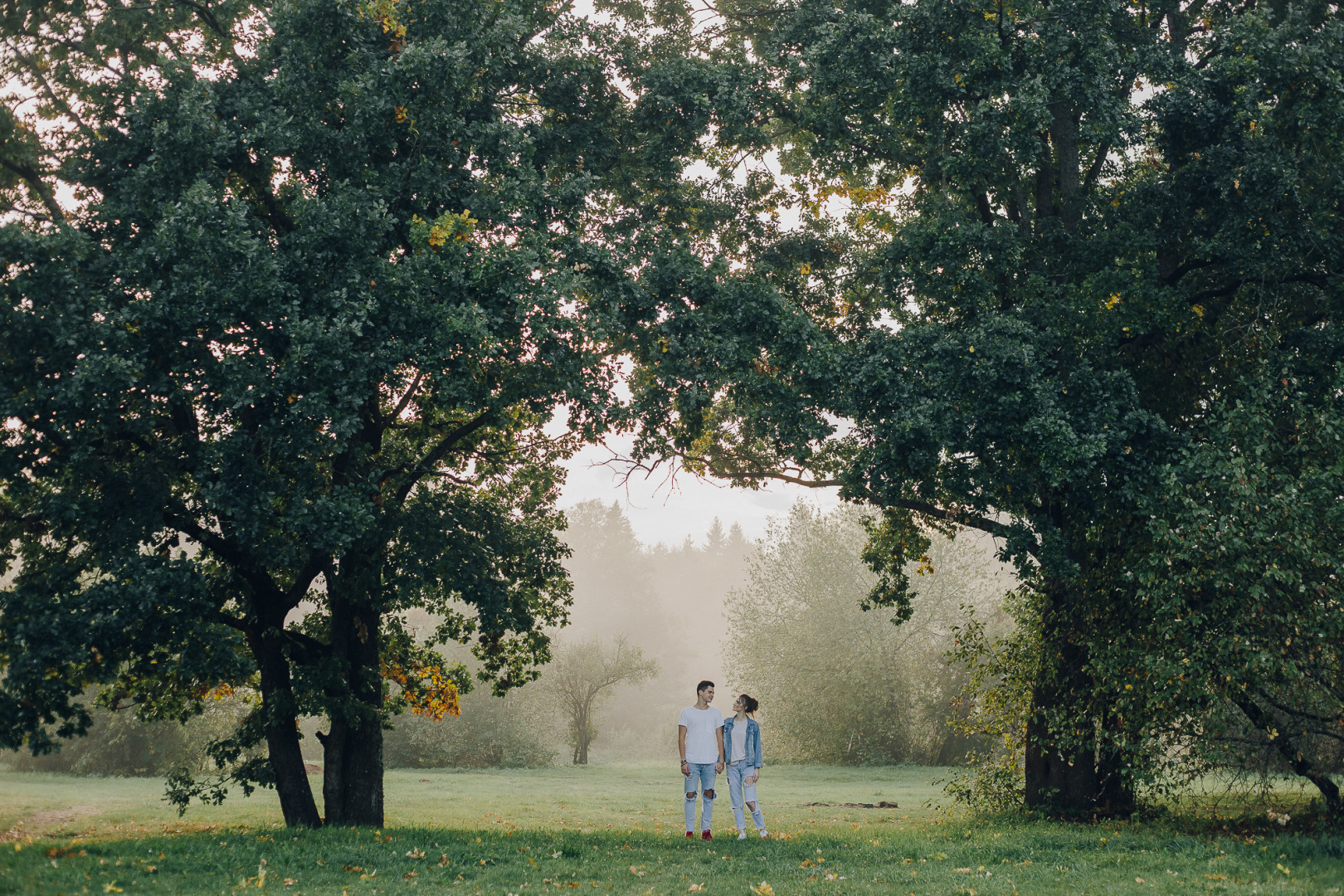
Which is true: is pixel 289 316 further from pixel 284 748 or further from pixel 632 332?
pixel 284 748

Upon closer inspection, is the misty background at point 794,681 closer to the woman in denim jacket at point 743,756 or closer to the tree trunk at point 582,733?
the tree trunk at point 582,733

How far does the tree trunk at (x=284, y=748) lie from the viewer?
563 inches

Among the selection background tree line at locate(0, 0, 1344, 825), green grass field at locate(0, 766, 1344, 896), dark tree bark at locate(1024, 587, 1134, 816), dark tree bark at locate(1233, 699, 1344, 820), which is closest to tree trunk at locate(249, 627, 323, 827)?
background tree line at locate(0, 0, 1344, 825)

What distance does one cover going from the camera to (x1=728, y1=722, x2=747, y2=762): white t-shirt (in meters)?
12.3

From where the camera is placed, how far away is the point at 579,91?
49.9ft

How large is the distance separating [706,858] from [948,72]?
12.8 metres

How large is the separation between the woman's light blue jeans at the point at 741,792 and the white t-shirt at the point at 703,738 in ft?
1.50

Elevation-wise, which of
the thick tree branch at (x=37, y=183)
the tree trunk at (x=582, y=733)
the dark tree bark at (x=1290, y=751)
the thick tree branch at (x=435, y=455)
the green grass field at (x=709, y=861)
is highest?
the thick tree branch at (x=37, y=183)

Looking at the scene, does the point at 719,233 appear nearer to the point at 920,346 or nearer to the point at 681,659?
the point at 920,346

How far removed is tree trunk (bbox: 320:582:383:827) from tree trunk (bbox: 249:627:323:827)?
0.35 metres

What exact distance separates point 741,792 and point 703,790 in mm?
624

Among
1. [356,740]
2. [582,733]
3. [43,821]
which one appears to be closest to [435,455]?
[356,740]

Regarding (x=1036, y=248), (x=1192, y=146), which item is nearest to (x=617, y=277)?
(x=1036, y=248)

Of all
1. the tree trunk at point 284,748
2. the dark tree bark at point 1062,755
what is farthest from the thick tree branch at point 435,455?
the dark tree bark at point 1062,755
